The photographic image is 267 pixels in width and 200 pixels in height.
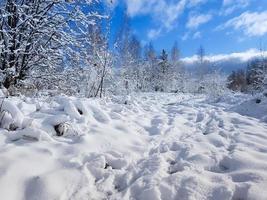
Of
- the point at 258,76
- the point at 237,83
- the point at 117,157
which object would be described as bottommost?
the point at 117,157

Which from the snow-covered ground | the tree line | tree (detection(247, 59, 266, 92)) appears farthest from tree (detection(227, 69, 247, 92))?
the snow-covered ground

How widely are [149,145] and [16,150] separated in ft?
4.91

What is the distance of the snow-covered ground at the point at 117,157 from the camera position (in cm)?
230

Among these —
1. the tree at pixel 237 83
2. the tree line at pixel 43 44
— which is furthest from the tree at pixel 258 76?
the tree line at pixel 43 44

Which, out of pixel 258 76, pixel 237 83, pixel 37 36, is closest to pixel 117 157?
pixel 37 36

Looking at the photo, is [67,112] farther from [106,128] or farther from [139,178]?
[139,178]

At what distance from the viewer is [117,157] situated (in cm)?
304

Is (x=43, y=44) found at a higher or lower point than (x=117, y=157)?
higher

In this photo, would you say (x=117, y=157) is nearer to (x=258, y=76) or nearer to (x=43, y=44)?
(x=43, y=44)

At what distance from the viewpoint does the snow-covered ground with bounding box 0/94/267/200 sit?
2.30 m

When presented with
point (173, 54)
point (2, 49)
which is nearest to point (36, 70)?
point (2, 49)

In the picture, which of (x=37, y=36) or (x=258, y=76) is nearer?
(x=37, y=36)

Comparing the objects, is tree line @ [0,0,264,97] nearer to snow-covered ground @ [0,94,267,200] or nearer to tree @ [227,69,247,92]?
snow-covered ground @ [0,94,267,200]

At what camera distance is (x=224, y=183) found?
2.45 m
